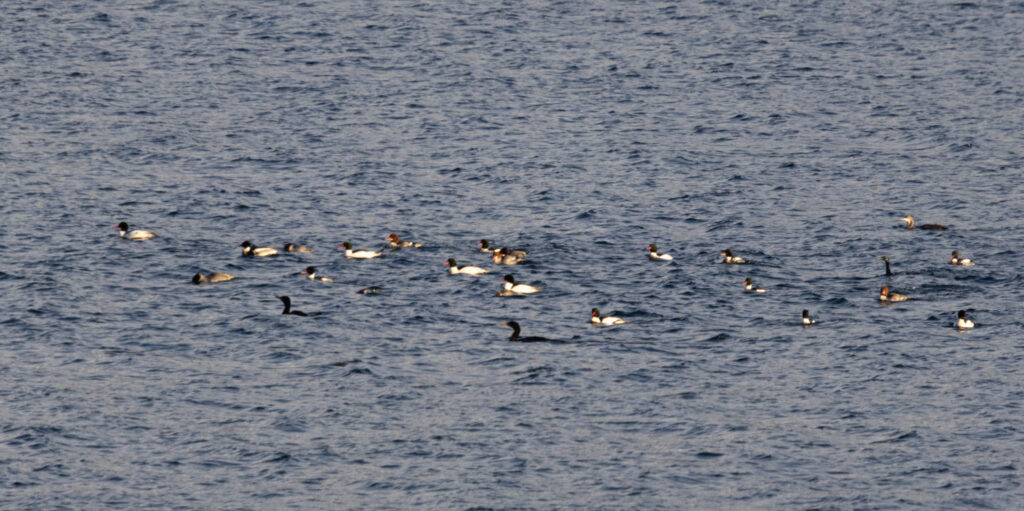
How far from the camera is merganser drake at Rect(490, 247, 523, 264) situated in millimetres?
46531

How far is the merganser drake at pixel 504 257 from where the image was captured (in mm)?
46531

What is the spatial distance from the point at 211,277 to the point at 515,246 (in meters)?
9.60

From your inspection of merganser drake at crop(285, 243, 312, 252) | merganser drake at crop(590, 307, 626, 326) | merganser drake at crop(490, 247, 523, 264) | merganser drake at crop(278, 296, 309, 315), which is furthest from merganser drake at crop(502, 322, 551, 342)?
merganser drake at crop(285, 243, 312, 252)

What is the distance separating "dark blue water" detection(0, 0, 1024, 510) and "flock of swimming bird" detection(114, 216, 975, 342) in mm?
395

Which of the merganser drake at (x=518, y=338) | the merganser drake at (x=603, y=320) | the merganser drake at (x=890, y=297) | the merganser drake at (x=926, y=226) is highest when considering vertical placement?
the merganser drake at (x=518, y=338)

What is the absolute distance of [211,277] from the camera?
44719mm

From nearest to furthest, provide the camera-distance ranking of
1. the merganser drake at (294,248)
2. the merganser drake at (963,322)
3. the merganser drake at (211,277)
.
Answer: the merganser drake at (963,322) < the merganser drake at (211,277) < the merganser drake at (294,248)

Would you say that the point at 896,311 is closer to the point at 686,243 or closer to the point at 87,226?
the point at 686,243

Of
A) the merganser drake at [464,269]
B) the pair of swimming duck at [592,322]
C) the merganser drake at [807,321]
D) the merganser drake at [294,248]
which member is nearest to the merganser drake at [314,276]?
the merganser drake at [294,248]

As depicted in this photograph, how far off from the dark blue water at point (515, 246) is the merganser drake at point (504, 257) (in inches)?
59.7

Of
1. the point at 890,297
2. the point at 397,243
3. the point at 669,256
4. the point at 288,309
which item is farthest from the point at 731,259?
the point at 288,309

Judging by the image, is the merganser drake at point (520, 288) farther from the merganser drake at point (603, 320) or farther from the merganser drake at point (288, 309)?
the merganser drake at point (288, 309)

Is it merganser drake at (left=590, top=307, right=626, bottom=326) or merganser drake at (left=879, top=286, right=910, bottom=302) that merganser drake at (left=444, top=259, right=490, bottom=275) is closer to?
merganser drake at (left=590, top=307, right=626, bottom=326)

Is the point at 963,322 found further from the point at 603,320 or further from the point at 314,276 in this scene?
the point at 314,276
